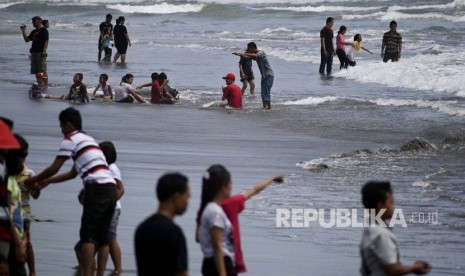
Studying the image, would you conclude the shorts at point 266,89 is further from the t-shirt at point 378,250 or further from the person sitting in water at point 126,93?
the t-shirt at point 378,250

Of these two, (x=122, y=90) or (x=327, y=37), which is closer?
(x=122, y=90)

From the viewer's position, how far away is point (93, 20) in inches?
2484

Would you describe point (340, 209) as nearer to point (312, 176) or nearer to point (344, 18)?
point (312, 176)

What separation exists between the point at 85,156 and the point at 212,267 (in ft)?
6.55

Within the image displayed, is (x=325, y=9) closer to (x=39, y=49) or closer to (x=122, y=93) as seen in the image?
(x=39, y=49)

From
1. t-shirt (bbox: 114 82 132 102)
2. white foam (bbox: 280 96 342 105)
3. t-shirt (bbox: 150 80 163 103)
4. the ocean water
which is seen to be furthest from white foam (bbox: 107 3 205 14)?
t-shirt (bbox: 114 82 132 102)

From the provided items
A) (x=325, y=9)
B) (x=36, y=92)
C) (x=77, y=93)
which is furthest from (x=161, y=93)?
(x=325, y=9)

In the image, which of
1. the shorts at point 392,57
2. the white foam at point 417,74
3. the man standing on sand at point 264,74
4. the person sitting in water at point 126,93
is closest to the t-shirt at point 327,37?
the white foam at point 417,74

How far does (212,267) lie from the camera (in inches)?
262

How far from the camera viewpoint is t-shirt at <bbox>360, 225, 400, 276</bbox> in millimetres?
5996

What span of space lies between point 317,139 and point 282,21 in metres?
42.3

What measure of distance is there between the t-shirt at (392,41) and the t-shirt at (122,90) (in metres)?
10.6

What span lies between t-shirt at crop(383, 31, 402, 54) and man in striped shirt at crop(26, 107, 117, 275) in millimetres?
23151

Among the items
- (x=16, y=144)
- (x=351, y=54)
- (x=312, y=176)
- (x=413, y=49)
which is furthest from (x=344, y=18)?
(x=16, y=144)
